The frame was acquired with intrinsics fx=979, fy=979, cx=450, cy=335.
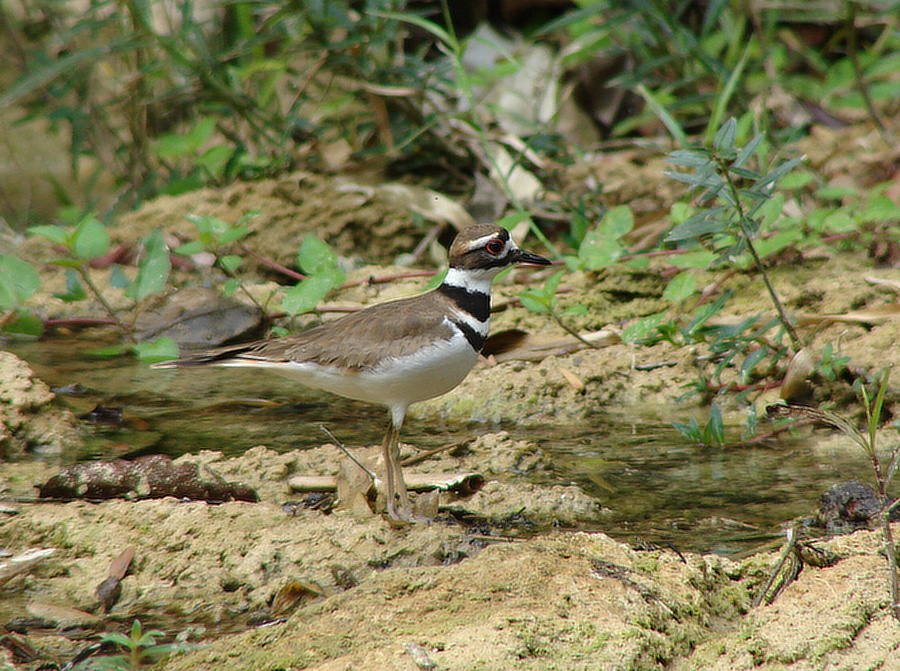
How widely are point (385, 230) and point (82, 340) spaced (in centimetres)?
225

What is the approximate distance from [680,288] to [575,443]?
114 centimetres

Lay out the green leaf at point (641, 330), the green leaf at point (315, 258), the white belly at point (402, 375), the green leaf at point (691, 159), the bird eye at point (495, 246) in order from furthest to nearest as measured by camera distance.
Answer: the green leaf at point (315, 258) < the green leaf at point (641, 330) < the bird eye at point (495, 246) < the white belly at point (402, 375) < the green leaf at point (691, 159)

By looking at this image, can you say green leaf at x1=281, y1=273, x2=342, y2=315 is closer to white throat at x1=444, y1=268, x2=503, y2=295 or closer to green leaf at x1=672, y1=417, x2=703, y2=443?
white throat at x1=444, y1=268, x2=503, y2=295

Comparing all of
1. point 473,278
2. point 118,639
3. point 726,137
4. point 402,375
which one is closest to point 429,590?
point 118,639

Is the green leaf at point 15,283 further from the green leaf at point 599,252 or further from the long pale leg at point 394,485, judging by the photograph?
the green leaf at point 599,252

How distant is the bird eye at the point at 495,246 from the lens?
4570mm

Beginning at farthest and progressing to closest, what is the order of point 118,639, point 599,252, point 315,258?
point 315,258 → point 599,252 → point 118,639

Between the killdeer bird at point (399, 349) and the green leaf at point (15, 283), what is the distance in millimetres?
1293

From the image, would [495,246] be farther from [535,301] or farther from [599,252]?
[599,252]

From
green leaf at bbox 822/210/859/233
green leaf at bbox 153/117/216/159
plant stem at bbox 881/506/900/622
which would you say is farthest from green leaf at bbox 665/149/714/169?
green leaf at bbox 153/117/216/159

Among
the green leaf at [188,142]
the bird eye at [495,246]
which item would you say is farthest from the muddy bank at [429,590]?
the green leaf at [188,142]

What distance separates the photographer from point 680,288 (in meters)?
5.23

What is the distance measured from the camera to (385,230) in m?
7.14

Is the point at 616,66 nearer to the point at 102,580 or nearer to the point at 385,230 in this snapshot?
the point at 385,230
